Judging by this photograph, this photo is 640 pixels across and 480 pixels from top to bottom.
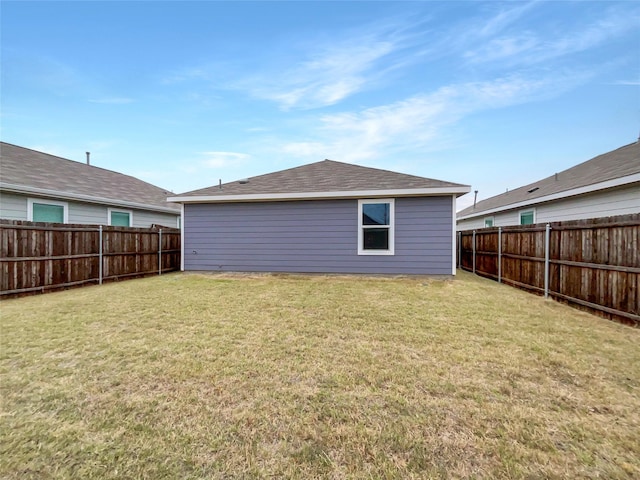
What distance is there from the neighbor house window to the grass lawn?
7.88 m

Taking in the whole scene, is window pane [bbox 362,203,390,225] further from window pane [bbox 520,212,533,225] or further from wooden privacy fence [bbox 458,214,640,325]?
window pane [bbox 520,212,533,225]

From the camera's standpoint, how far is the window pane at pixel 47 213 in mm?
8844

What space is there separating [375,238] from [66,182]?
10.5 meters

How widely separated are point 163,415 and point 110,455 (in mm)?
411

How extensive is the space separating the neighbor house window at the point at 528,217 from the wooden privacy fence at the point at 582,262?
393cm

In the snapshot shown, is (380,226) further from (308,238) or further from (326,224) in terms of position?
(308,238)

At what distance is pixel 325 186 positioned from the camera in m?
9.27

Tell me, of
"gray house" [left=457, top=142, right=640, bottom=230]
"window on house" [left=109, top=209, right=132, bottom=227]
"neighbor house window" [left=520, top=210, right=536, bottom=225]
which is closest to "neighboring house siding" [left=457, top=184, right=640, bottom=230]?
"gray house" [left=457, top=142, right=640, bottom=230]

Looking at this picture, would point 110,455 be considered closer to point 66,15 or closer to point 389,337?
point 389,337

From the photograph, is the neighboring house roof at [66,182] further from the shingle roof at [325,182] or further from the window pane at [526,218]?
the window pane at [526,218]

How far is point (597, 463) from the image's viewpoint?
1.75 meters

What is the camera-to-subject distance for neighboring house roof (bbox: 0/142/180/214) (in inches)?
338

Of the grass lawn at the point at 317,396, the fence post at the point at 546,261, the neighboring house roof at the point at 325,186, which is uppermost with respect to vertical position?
the neighboring house roof at the point at 325,186

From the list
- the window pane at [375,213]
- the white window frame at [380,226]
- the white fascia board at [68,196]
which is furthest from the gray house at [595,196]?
the white fascia board at [68,196]
